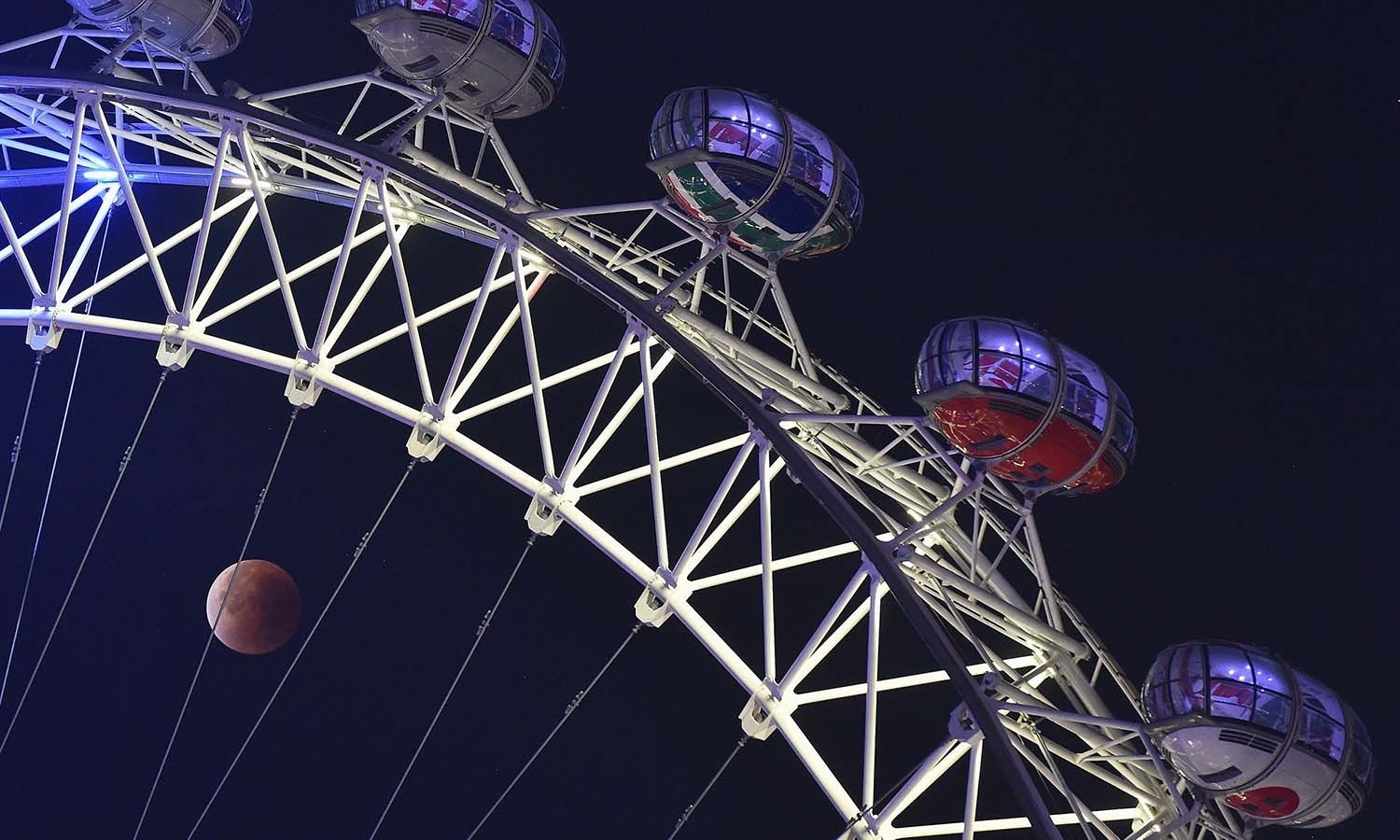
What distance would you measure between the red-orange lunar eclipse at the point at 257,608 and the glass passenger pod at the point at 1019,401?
14564mm

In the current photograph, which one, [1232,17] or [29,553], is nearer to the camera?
[1232,17]

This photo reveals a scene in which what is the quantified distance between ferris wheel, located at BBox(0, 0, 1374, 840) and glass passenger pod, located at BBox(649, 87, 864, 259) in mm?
31

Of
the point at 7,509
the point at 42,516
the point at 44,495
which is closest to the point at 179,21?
the point at 42,516

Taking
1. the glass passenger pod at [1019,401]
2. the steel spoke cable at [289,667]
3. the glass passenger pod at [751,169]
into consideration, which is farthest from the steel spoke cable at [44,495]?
the glass passenger pod at [1019,401]

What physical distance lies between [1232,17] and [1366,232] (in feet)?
10.8

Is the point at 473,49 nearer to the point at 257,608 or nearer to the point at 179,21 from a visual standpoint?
the point at 179,21

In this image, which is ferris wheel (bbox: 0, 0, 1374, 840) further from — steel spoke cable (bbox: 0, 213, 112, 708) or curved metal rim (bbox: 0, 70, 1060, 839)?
steel spoke cable (bbox: 0, 213, 112, 708)

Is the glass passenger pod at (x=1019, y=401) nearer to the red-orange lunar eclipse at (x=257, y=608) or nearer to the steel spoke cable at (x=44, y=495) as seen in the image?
the red-orange lunar eclipse at (x=257, y=608)

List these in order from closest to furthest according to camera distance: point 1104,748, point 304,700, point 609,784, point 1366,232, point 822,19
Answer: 1. point 1104,748
2. point 1366,232
3. point 822,19
4. point 609,784
5. point 304,700

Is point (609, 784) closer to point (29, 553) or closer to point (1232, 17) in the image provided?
point (29, 553)

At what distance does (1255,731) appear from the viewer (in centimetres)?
1110

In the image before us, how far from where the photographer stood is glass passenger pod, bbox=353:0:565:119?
45.3 ft

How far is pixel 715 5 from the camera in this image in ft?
70.7

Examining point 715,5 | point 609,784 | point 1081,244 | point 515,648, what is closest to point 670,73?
point 715,5
